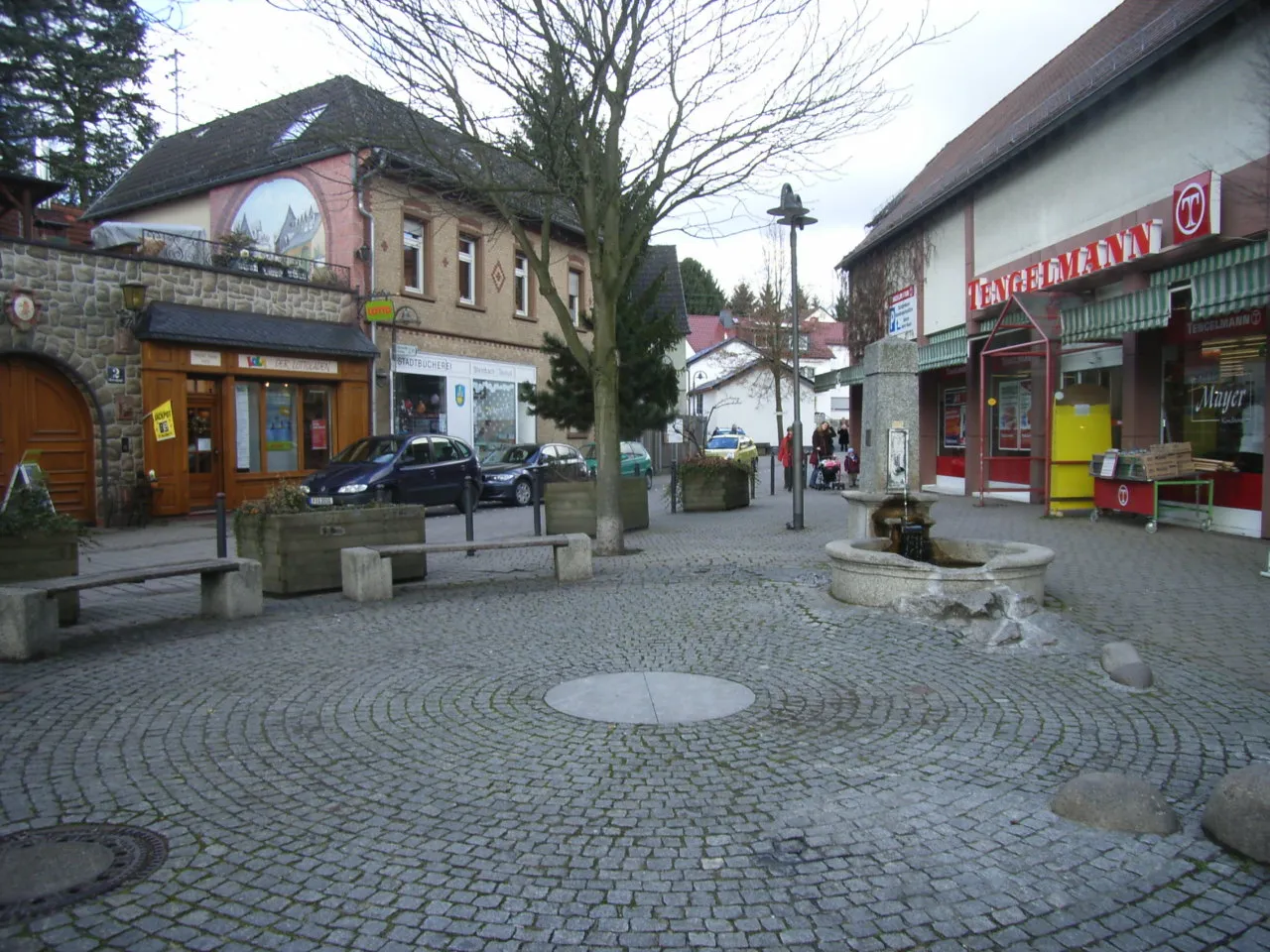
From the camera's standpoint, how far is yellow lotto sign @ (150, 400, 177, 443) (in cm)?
1590

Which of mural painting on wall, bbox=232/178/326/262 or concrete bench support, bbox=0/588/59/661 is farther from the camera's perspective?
mural painting on wall, bbox=232/178/326/262

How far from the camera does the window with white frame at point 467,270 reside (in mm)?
24047

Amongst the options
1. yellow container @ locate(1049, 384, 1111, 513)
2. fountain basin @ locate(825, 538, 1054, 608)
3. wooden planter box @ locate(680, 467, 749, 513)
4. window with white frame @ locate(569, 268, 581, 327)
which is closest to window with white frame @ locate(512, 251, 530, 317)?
window with white frame @ locate(569, 268, 581, 327)

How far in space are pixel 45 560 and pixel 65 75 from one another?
541cm

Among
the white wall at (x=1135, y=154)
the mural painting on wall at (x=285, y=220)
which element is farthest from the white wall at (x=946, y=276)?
the mural painting on wall at (x=285, y=220)

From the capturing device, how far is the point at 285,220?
21.5 metres

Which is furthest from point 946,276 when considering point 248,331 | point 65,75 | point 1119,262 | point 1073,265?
point 65,75

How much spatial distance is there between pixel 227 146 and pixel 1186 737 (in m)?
25.3

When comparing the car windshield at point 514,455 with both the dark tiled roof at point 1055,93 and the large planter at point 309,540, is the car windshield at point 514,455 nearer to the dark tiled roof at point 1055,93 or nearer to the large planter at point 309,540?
the dark tiled roof at point 1055,93

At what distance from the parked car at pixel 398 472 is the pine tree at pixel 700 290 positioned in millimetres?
63962

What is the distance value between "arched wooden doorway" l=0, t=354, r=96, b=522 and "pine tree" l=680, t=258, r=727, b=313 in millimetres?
67395

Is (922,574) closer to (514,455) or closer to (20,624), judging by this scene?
(20,624)

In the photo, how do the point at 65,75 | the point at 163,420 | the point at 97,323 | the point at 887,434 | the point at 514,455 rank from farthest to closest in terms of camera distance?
A: the point at 514,455, the point at 163,420, the point at 97,323, the point at 887,434, the point at 65,75

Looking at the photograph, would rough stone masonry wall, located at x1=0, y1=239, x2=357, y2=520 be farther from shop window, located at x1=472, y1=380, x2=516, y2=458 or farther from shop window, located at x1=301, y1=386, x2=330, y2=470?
shop window, located at x1=472, y1=380, x2=516, y2=458
